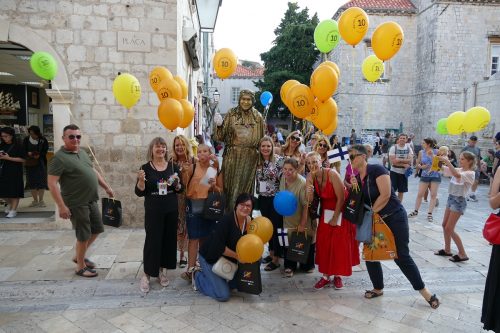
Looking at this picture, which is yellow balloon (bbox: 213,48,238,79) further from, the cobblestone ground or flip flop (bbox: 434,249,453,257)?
flip flop (bbox: 434,249,453,257)

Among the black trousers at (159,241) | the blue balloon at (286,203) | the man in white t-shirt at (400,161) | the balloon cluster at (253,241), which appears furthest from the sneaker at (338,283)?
the man in white t-shirt at (400,161)

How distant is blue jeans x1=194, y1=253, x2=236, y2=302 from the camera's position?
373cm

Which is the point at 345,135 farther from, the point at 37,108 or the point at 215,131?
the point at 215,131

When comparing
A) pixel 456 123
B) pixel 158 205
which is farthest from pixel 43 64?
pixel 456 123

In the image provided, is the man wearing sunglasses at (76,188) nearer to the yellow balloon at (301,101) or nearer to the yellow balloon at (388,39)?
the yellow balloon at (301,101)

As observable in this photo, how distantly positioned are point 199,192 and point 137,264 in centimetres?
139

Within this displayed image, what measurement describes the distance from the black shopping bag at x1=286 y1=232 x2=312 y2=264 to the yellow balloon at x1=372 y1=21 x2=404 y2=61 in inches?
104

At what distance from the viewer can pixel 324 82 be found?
435cm

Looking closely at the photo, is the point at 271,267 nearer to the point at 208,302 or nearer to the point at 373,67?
the point at 208,302

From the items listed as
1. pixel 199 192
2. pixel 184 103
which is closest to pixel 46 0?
pixel 184 103

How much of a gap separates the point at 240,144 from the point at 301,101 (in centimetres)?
92

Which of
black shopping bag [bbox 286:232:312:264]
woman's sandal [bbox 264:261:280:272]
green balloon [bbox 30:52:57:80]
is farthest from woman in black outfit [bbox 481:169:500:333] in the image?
green balloon [bbox 30:52:57:80]

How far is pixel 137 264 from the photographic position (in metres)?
4.71

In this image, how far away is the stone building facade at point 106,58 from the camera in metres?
5.95
